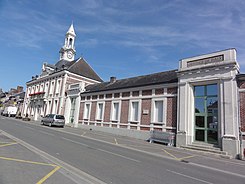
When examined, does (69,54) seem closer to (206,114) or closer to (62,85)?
(62,85)

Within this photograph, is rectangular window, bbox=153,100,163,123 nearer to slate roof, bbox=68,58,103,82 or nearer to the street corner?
the street corner

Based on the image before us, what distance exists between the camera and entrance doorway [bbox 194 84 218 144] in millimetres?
14211

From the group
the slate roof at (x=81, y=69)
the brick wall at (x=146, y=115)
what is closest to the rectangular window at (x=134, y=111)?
the brick wall at (x=146, y=115)

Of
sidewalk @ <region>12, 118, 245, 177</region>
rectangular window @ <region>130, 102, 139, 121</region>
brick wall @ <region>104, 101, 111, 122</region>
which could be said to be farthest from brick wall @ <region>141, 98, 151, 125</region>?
brick wall @ <region>104, 101, 111, 122</region>

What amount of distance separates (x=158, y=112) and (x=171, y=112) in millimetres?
1541

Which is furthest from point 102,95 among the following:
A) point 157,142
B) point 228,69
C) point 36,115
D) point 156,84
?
point 36,115

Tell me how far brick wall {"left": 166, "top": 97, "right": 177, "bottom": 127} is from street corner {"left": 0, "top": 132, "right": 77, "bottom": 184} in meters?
11.8

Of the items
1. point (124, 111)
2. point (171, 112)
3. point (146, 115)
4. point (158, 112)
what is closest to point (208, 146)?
point (171, 112)

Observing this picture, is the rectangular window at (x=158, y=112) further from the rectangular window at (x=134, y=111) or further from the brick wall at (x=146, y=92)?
the rectangular window at (x=134, y=111)

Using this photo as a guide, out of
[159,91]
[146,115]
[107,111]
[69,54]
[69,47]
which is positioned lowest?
[146,115]

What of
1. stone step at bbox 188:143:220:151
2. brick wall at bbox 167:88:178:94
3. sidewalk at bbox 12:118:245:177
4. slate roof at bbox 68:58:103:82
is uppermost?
slate roof at bbox 68:58:103:82

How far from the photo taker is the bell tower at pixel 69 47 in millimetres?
45431

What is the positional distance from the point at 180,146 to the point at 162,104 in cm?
432

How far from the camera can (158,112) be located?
17.9m
